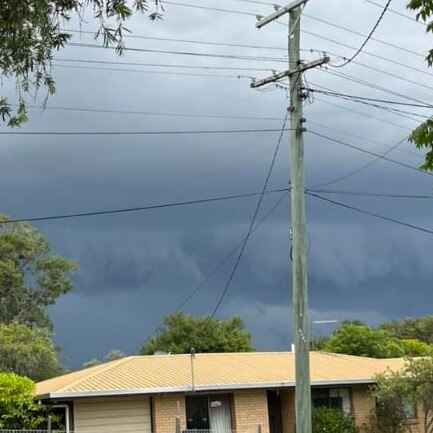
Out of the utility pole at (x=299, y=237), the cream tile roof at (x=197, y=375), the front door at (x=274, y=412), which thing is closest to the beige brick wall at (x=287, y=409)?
the front door at (x=274, y=412)

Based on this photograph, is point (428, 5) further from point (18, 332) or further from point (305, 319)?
point (18, 332)

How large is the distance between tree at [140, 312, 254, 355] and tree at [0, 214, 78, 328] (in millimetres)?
7188

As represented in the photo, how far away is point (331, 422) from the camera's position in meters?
31.2

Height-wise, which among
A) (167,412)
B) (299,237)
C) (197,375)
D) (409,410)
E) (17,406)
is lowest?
(409,410)

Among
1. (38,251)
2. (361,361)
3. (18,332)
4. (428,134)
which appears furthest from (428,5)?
(38,251)

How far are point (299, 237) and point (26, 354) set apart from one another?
104 feet

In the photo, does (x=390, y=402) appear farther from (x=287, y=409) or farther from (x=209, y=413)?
(x=209, y=413)

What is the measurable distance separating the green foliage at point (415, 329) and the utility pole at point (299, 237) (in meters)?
63.3

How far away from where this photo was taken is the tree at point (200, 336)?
2221 inches

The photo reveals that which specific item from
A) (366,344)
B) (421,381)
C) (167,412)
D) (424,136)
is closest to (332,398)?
(421,381)

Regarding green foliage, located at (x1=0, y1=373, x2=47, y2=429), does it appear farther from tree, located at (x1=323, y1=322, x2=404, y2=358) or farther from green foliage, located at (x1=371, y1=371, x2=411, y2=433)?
tree, located at (x1=323, y1=322, x2=404, y2=358)

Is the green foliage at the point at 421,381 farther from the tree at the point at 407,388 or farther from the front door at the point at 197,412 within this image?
the front door at the point at 197,412

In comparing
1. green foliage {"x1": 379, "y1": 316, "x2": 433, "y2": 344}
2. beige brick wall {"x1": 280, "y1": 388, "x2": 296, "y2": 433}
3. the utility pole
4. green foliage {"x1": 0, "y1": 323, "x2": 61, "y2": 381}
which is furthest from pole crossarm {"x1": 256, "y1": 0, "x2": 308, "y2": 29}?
green foliage {"x1": 379, "y1": 316, "x2": 433, "y2": 344}

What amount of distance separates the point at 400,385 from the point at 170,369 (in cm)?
800
